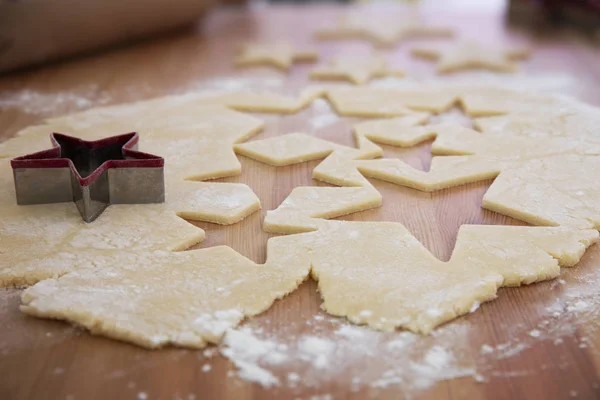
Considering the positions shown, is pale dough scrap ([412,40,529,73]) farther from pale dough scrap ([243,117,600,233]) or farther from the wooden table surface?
pale dough scrap ([243,117,600,233])

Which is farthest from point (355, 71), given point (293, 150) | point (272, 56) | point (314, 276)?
point (314, 276)

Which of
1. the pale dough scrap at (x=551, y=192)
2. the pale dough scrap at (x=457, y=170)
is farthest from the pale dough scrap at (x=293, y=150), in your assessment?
the pale dough scrap at (x=551, y=192)

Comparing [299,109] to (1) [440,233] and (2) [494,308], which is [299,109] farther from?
(2) [494,308]

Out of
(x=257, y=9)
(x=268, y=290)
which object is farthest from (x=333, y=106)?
(x=257, y=9)

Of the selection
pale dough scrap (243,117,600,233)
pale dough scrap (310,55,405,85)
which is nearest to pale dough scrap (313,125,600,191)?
pale dough scrap (243,117,600,233)

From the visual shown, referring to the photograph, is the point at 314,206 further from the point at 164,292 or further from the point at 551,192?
the point at 551,192
